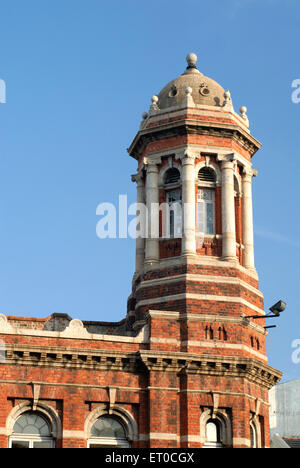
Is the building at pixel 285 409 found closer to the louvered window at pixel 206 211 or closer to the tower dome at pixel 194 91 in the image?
the louvered window at pixel 206 211

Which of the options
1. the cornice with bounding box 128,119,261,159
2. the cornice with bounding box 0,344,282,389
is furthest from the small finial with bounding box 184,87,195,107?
the cornice with bounding box 0,344,282,389

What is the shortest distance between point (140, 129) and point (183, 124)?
7.97 ft

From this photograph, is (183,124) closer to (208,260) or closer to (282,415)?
(208,260)

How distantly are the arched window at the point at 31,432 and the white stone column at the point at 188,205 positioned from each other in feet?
28.6

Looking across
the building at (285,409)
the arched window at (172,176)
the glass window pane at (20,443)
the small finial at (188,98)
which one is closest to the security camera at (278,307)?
the arched window at (172,176)

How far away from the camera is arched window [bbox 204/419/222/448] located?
37688mm

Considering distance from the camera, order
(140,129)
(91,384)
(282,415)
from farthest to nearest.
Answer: (282,415) → (140,129) → (91,384)

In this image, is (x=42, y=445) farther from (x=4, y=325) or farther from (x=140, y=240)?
(x=140, y=240)

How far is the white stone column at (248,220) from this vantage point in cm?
4216

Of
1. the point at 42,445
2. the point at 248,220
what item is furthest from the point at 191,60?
the point at 42,445

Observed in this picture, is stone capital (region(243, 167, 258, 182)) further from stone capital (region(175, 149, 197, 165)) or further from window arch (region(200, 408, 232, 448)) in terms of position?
window arch (region(200, 408, 232, 448))

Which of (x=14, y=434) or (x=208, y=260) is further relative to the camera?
(x=208, y=260)
